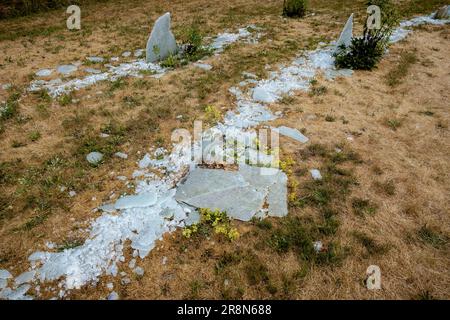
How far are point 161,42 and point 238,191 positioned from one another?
600 centimetres

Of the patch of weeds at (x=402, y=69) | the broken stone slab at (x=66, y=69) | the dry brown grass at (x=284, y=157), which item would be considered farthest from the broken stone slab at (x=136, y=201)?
the patch of weeds at (x=402, y=69)

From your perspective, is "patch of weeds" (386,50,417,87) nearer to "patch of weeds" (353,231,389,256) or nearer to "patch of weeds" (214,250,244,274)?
"patch of weeds" (353,231,389,256)

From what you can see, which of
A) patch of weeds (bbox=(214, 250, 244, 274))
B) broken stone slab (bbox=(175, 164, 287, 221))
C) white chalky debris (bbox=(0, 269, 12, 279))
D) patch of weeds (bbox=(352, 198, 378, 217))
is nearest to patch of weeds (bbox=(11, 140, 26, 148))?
white chalky debris (bbox=(0, 269, 12, 279))

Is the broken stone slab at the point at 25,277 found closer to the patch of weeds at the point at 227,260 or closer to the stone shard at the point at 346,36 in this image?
the patch of weeds at the point at 227,260

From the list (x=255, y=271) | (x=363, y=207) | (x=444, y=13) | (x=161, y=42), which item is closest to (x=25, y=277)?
(x=255, y=271)

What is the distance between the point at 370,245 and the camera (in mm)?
4133

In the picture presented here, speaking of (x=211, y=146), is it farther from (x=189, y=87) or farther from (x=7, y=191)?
Result: (x=7, y=191)

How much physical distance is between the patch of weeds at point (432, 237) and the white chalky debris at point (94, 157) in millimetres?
5161

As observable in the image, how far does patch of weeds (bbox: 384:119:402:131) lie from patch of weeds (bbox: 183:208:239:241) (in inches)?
165

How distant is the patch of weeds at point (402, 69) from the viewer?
8242mm

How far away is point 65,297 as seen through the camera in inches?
142

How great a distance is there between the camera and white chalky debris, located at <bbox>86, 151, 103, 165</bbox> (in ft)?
18.2

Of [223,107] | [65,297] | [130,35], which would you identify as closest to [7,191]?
[65,297]

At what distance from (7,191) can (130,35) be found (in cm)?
811
